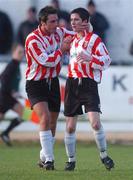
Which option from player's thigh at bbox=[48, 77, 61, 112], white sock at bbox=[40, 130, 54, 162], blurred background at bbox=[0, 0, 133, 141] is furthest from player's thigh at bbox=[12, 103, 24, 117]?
white sock at bbox=[40, 130, 54, 162]

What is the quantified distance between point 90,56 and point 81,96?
636mm

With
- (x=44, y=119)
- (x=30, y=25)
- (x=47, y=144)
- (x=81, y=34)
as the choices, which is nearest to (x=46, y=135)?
(x=47, y=144)

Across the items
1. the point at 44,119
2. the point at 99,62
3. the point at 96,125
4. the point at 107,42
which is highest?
the point at 99,62

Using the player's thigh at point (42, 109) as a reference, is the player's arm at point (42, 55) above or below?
above

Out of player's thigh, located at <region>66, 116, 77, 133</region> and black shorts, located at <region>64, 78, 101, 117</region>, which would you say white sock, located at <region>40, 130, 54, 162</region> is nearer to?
player's thigh, located at <region>66, 116, 77, 133</region>

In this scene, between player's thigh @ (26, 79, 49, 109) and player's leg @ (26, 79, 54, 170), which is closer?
player's leg @ (26, 79, 54, 170)

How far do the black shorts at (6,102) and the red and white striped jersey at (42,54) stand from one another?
799 cm

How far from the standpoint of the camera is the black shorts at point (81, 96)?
13406 mm

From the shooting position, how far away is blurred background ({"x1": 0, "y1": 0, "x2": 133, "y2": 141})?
22.2 m

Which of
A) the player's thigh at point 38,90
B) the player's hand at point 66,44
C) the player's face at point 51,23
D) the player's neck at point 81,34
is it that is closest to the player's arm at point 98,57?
the player's neck at point 81,34

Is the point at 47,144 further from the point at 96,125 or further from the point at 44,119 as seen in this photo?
the point at 96,125

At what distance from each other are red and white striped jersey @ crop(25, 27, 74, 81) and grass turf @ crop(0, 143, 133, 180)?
1.40 m

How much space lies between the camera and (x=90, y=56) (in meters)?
13.3

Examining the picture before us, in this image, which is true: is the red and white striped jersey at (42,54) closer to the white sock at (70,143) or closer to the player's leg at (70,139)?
the player's leg at (70,139)
